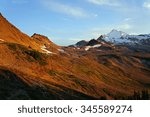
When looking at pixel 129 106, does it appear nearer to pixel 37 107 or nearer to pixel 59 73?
pixel 37 107

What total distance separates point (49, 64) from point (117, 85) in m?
27.8

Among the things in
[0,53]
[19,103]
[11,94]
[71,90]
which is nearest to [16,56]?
[0,53]

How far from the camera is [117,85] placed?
125312 mm

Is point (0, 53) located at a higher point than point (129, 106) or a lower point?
Result: higher

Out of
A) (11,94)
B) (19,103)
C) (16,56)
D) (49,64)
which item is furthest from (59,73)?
(19,103)

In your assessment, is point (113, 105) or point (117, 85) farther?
point (117, 85)

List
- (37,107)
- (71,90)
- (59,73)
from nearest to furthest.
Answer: (37,107) < (71,90) < (59,73)

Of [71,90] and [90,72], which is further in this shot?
[90,72]

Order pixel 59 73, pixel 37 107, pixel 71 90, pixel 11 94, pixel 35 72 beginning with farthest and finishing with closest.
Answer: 1. pixel 59 73
2. pixel 35 72
3. pixel 71 90
4. pixel 11 94
5. pixel 37 107

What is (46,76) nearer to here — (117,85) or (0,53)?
(0,53)

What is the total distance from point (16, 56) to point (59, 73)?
13.9 metres

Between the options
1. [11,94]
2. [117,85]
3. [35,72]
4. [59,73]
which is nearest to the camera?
[11,94]

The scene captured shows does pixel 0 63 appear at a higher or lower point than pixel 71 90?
higher

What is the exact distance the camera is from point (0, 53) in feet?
327
